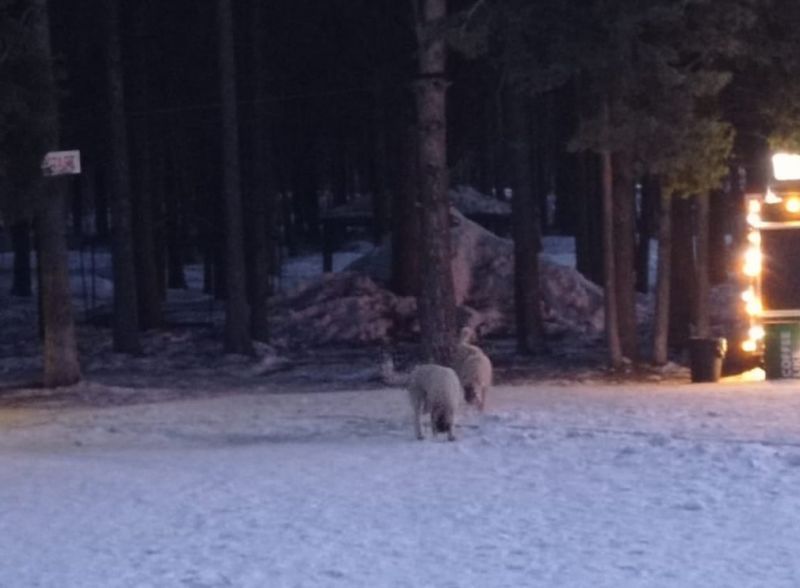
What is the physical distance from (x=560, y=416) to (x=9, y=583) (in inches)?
338

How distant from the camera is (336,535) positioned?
1127 centimetres

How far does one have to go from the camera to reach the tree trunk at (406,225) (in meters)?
35.5

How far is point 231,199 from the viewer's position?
3300 centimetres

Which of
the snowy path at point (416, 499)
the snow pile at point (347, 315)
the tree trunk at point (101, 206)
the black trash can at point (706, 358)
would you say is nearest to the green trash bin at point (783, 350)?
the black trash can at point (706, 358)

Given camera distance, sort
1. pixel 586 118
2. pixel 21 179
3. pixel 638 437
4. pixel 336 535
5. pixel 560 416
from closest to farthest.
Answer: pixel 336 535 < pixel 638 437 < pixel 560 416 < pixel 21 179 < pixel 586 118

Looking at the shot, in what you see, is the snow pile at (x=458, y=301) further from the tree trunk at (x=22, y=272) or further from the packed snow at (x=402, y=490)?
the tree trunk at (x=22, y=272)

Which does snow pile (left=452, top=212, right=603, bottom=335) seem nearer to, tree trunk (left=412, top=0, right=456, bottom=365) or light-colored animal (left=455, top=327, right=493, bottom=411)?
tree trunk (left=412, top=0, right=456, bottom=365)

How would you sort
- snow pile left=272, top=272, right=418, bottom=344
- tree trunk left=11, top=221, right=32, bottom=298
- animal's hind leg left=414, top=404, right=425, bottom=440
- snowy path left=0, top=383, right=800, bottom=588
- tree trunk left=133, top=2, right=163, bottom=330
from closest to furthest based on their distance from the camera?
snowy path left=0, top=383, right=800, bottom=588 < animal's hind leg left=414, top=404, right=425, bottom=440 < tree trunk left=133, top=2, right=163, bottom=330 < snow pile left=272, top=272, right=418, bottom=344 < tree trunk left=11, top=221, right=32, bottom=298

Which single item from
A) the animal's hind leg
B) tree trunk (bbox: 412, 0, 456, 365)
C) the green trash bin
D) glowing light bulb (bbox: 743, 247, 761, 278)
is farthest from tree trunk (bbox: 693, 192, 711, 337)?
the animal's hind leg

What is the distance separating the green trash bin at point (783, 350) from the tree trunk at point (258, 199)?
15.7 metres

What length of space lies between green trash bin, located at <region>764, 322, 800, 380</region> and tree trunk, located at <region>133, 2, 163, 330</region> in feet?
59.7

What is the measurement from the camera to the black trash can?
23672mm

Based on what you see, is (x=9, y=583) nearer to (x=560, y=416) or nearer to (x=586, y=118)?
(x=560, y=416)

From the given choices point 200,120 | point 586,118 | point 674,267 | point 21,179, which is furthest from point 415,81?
point 200,120
